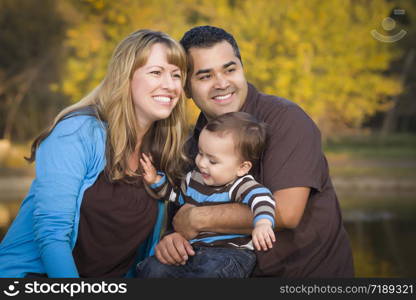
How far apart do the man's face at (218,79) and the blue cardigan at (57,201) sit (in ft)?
2.42

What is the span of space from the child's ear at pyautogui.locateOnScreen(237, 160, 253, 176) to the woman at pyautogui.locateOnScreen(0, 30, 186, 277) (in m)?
0.40

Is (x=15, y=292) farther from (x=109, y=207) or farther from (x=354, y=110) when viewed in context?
(x=354, y=110)

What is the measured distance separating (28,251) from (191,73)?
51.8 inches

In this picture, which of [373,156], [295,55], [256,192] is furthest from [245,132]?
[373,156]

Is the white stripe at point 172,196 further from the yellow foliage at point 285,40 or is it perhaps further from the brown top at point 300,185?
the yellow foliage at point 285,40

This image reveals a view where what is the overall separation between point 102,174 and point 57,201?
1.11 feet

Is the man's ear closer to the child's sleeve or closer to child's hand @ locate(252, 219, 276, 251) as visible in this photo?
the child's sleeve

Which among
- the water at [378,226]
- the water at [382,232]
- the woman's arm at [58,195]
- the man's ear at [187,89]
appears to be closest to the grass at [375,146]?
the water at [378,226]

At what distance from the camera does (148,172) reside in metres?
2.95

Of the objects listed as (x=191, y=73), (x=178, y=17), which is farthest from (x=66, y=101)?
(x=191, y=73)

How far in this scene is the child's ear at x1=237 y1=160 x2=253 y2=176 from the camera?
2766 mm

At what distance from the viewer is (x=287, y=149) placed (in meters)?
2.78

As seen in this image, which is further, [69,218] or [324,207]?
[324,207]

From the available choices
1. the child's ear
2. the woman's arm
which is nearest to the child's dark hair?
the child's ear
